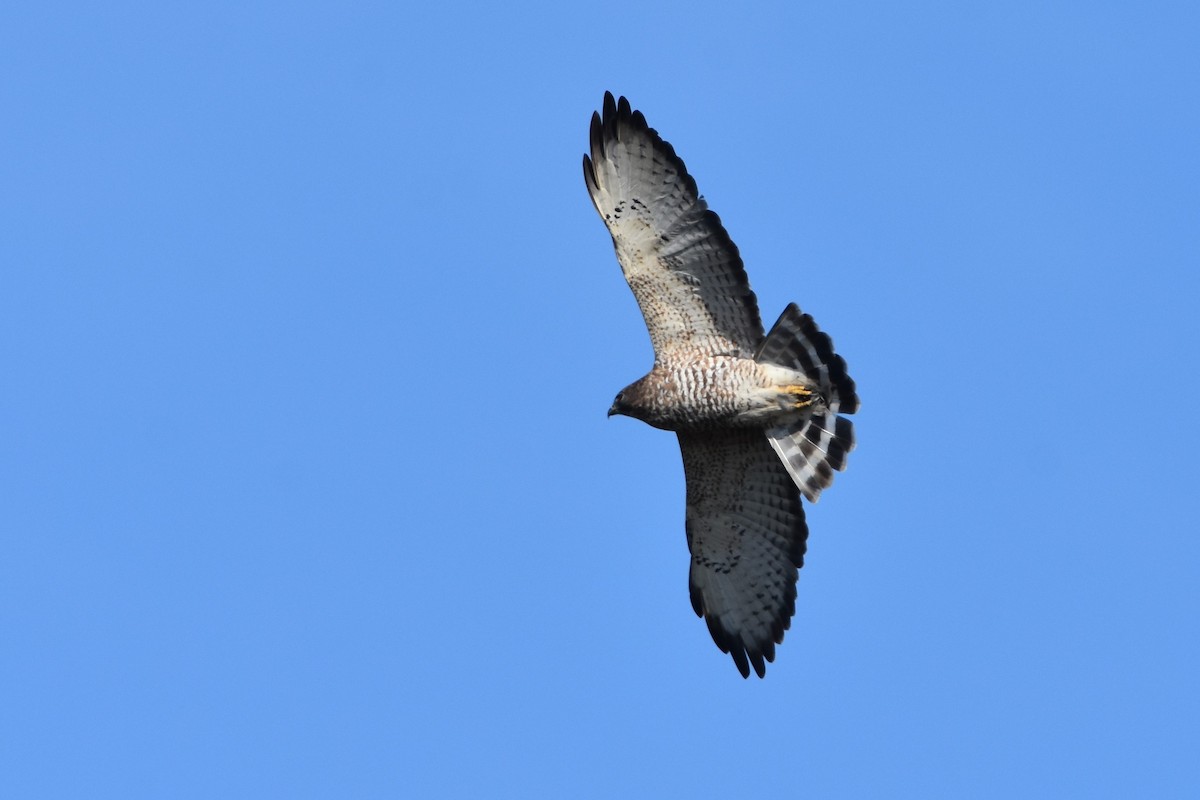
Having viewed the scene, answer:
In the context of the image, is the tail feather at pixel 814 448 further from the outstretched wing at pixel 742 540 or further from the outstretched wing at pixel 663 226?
the outstretched wing at pixel 663 226

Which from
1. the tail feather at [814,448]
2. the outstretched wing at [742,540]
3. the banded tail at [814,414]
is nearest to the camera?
the banded tail at [814,414]

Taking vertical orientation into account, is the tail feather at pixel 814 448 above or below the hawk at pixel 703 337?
below

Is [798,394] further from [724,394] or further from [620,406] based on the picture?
[620,406]

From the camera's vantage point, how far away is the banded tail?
1234 centimetres

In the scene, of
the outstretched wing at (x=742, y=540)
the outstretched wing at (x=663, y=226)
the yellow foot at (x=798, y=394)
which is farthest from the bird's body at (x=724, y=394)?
the outstretched wing at (x=742, y=540)

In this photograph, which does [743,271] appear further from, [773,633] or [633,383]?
[773,633]

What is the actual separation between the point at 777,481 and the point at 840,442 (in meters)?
0.72

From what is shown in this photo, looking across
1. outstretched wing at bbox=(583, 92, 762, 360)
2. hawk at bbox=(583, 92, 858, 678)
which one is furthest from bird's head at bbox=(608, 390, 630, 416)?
outstretched wing at bbox=(583, 92, 762, 360)

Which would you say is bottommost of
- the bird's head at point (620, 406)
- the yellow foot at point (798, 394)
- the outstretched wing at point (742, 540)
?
the outstretched wing at point (742, 540)

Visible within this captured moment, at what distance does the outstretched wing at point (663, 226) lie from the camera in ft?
40.7

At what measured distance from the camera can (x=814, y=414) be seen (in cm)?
1255

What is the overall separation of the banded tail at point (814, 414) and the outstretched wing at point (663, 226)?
233mm

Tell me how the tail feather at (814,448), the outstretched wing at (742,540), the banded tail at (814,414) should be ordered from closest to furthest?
the banded tail at (814,414) → the tail feather at (814,448) → the outstretched wing at (742,540)

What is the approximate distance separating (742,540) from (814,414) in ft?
4.19
